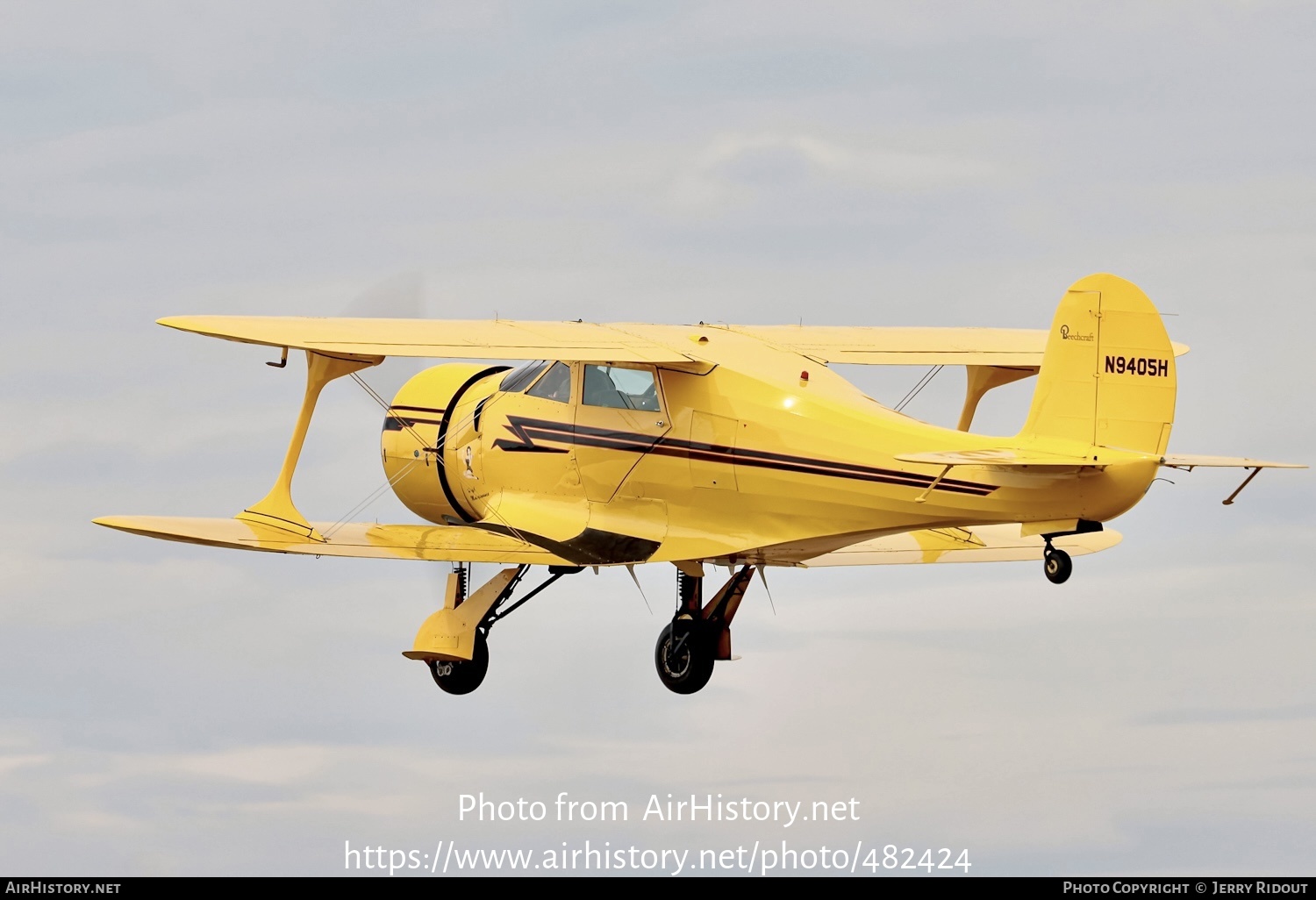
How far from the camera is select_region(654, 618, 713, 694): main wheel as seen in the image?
20.0 meters

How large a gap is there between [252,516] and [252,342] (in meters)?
1.56

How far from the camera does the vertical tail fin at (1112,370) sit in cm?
1684

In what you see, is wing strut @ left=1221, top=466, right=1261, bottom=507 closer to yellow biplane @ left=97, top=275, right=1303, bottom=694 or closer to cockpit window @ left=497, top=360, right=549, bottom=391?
yellow biplane @ left=97, top=275, right=1303, bottom=694

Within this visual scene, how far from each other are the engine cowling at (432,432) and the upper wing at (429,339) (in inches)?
51.7

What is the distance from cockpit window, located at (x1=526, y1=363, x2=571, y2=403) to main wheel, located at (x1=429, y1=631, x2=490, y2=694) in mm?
2360

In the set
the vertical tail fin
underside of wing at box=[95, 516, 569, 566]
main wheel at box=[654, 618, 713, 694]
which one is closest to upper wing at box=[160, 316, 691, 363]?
underside of wing at box=[95, 516, 569, 566]

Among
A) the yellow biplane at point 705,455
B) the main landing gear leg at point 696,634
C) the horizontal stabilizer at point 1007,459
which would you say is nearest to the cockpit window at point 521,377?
the yellow biplane at point 705,455

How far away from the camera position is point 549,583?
67.8 feet

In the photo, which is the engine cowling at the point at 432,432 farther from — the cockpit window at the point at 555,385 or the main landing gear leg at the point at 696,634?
the main landing gear leg at the point at 696,634

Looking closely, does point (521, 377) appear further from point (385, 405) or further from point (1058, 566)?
point (1058, 566)

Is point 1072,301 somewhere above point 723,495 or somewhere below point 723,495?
above

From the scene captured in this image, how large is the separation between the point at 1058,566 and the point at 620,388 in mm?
4097

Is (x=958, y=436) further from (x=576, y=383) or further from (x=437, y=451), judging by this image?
(x=437, y=451)

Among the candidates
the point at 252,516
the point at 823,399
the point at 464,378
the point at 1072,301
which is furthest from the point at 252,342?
the point at 1072,301
